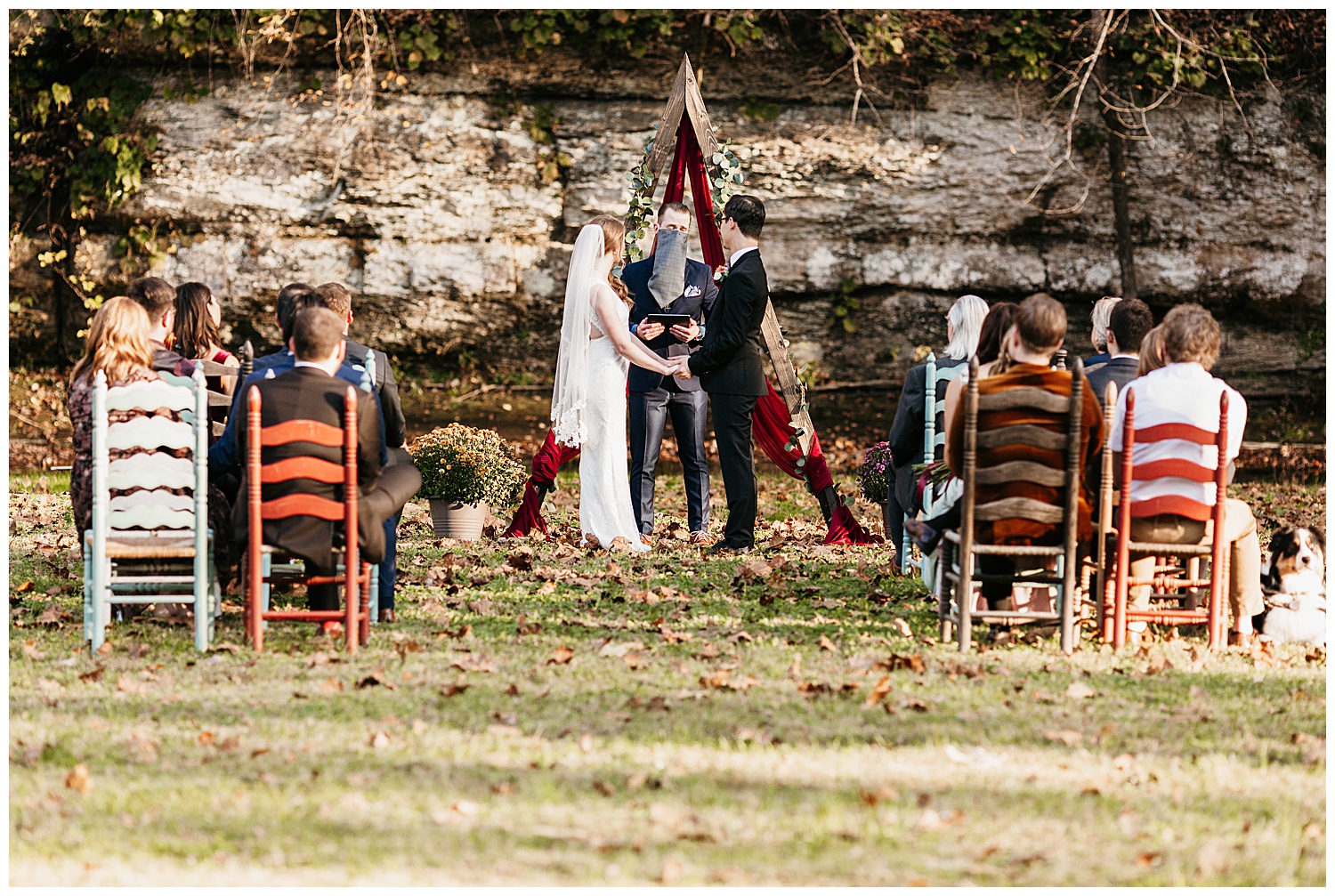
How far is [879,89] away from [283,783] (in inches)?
583

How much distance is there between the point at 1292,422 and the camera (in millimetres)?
16500

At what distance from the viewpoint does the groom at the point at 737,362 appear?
29.1 feet

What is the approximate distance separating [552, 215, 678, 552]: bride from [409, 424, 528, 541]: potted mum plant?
54cm

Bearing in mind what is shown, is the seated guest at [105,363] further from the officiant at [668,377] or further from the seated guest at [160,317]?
the officiant at [668,377]

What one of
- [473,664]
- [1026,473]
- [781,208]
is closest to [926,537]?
[1026,473]

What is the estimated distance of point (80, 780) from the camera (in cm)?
420

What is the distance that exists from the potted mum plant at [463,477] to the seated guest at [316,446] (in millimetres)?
2989

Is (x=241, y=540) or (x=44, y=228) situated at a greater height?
(x=44, y=228)

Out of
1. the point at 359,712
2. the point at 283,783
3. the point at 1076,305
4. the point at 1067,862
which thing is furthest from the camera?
the point at 1076,305

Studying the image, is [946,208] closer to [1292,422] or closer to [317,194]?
[1292,422]

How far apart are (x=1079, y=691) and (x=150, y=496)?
4.23 metres

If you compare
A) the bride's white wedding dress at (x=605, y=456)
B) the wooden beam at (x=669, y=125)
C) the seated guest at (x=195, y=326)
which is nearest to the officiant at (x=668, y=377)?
the bride's white wedding dress at (x=605, y=456)

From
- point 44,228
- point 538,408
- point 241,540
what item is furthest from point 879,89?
point 241,540

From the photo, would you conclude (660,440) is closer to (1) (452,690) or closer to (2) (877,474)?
(2) (877,474)
